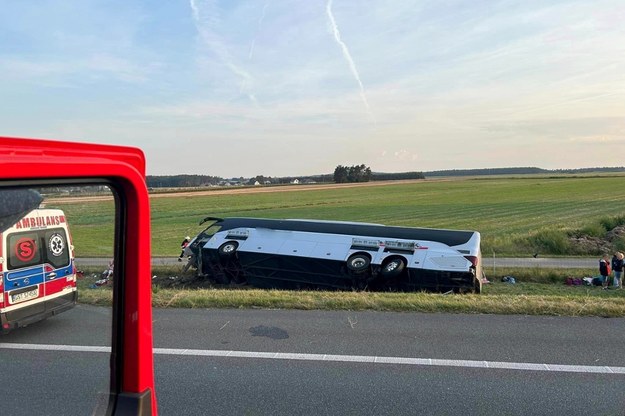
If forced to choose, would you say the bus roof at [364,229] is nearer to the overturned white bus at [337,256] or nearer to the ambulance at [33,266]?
the overturned white bus at [337,256]

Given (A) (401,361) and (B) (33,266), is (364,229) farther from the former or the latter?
(B) (33,266)

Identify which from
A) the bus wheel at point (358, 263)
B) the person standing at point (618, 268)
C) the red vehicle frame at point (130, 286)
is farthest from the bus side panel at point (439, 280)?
the red vehicle frame at point (130, 286)

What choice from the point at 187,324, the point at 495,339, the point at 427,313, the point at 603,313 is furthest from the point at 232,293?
the point at 603,313

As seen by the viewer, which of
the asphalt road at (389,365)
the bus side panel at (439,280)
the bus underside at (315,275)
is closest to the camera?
the asphalt road at (389,365)

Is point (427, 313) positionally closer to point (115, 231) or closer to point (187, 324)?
point (187, 324)

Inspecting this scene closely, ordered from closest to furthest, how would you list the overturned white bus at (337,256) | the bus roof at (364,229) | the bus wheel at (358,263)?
the overturned white bus at (337,256) < the bus wheel at (358,263) < the bus roof at (364,229)

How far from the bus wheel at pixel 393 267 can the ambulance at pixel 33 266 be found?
28.9ft

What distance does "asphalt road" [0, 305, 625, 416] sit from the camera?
386 centimetres

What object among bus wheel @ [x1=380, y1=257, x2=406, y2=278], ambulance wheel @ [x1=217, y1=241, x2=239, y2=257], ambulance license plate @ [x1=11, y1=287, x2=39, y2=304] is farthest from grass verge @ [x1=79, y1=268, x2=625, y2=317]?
ambulance license plate @ [x1=11, y1=287, x2=39, y2=304]

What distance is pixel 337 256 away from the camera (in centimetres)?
1081

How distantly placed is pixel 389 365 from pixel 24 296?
3681mm

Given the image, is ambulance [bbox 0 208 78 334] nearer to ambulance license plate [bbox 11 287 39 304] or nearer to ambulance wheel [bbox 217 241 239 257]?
ambulance license plate [bbox 11 287 39 304]

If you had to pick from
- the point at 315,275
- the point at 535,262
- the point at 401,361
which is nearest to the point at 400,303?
the point at 401,361

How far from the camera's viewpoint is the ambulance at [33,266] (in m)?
1.43
